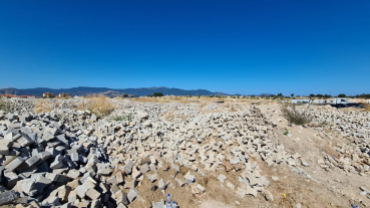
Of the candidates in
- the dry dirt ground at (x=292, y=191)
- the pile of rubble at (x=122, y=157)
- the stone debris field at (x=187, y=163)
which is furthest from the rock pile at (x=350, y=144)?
the pile of rubble at (x=122, y=157)

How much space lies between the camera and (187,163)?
4.56 metres

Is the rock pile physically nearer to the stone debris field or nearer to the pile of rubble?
the stone debris field

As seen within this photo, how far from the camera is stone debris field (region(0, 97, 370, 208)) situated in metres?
2.78

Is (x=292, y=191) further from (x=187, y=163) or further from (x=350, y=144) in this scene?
(x=350, y=144)

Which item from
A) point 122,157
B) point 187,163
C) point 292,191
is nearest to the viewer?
point 292,191

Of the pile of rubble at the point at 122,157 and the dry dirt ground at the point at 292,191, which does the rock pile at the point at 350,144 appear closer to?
the dry dirt ground at the point at 292,191

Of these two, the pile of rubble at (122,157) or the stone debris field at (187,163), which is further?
the stone debris field at (187,163)

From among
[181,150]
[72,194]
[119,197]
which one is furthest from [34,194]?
[181,150]

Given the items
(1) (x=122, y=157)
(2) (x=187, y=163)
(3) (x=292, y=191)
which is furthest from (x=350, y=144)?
(1) (x=122, y=157)

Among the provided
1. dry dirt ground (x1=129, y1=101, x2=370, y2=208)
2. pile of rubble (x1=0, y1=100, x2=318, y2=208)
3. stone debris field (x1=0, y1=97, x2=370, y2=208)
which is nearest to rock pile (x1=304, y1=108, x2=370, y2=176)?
stone debris field (x1=0, y1=97, x2=370, y2=208)

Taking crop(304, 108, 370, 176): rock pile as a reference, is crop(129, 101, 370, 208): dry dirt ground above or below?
below

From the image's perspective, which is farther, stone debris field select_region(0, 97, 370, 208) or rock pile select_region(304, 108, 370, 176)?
rock pile select_region(304, 108, 370, 176)

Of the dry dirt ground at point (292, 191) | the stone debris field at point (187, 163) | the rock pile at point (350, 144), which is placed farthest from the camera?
the rock pile at point (350, 144)

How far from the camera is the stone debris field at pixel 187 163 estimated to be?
2.78 metres
